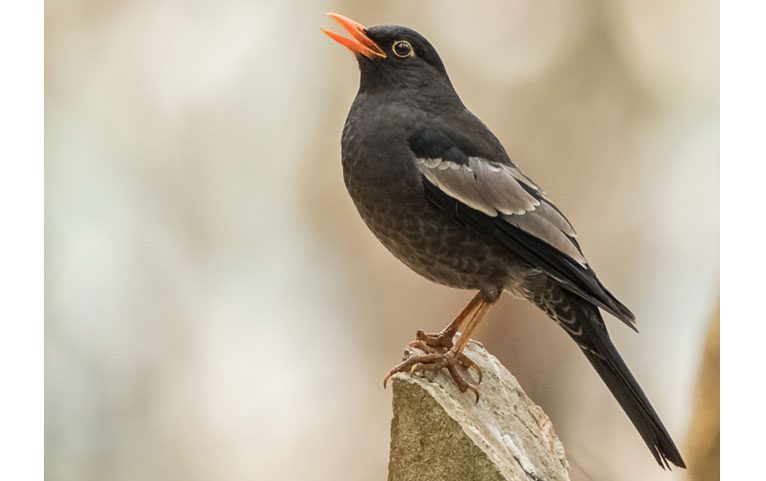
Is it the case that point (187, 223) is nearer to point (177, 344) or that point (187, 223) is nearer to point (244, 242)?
point (244, 242)

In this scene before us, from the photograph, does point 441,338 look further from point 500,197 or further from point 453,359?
point 500,197

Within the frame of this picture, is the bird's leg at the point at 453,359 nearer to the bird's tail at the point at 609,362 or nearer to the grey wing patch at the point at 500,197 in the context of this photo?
the bird's tail at the point at 609,362

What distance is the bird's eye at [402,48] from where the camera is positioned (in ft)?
11.5

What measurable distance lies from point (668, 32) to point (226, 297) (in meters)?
2.14

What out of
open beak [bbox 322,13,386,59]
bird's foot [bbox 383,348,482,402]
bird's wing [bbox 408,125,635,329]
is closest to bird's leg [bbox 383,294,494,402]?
bird's foot [bbox 383,348,482,402]

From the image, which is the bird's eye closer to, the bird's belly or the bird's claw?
the bird's belly

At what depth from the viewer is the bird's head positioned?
137 inches

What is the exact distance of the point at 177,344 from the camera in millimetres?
4211

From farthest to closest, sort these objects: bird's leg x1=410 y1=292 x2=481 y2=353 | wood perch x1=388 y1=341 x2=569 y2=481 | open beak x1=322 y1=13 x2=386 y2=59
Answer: bird's leg x1=410 y1=292 x2=481 y2=353, open beak x1=322 y1=13 x2=386 y2=59, wood perch x1=388 y1=341 x2=569 y2=481

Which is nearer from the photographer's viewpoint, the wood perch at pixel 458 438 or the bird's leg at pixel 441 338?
the wood perch at pixel 458 438

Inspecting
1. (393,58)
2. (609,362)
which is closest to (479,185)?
(393,58)

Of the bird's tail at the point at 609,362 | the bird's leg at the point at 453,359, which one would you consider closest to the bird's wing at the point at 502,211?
the bird's tail at the point at 609,362

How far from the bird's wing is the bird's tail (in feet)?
0.41
